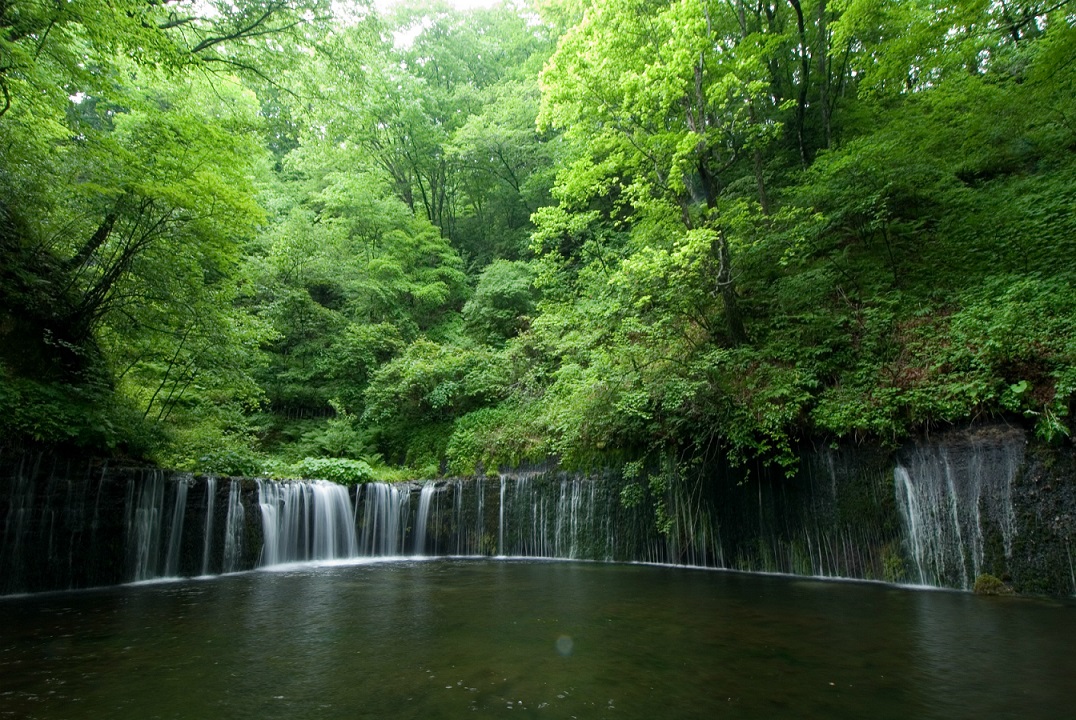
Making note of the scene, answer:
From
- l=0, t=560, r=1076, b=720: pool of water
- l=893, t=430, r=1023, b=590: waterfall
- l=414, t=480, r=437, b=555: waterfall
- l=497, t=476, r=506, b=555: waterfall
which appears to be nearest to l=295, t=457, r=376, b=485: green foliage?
l=414, t=480, r=437, b=555: waterfall

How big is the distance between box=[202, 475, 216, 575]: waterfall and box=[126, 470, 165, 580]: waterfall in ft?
2.49

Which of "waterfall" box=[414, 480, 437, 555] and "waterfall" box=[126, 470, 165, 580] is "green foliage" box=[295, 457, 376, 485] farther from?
"waterfall" box=[126, 470, 165, 580]

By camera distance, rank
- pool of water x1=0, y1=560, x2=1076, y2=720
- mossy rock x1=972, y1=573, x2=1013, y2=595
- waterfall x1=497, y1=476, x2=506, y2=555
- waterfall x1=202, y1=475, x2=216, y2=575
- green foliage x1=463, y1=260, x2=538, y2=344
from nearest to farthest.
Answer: pool of water x1=0, y1=560, x2=1076, y2=720, mossy rock x1=972, y1=573, x2=1013, y2=595, waterfall x1=202, y1=475, x2=216, y2=575, waterfall x1=497, y1=476, x2=506, y2=555, green foliage x1=463, y1=260, x2=538, y2=344

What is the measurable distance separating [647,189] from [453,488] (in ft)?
26.5

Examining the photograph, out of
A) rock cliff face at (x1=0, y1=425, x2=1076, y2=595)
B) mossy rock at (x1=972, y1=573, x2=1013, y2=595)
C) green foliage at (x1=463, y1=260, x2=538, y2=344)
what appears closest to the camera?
mossy rock at (x1=972, y1=573, x2=1013, y2=595)

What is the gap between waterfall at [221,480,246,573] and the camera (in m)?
9.73

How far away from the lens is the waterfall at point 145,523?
329 inches

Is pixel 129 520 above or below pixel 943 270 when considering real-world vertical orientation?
below

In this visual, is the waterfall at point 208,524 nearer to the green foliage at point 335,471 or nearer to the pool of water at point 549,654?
the pool of water at point 549,654

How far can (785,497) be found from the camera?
26.6 feet

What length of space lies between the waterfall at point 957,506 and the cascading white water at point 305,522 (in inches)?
425

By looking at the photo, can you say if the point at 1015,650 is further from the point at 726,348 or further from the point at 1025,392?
the point at 726,348

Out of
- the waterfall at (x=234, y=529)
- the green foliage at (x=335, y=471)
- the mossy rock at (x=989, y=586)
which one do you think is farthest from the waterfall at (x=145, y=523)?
the mossy rock at (x=989, y=586)

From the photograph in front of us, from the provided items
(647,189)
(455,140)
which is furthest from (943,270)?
(455,140)
